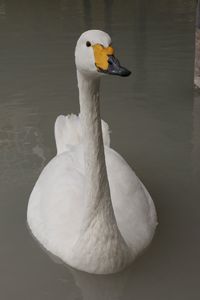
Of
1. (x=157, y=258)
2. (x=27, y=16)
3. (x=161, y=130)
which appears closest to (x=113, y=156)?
(x=157, y=258)

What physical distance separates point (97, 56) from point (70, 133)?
2023 millimetres

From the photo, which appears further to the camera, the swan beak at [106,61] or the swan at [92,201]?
the swan at [92,201]

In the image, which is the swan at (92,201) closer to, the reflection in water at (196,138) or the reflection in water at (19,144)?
the reflection in water at (19,144)

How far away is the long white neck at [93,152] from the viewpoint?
288 centimetres

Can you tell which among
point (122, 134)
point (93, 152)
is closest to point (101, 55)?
point (93, 152)

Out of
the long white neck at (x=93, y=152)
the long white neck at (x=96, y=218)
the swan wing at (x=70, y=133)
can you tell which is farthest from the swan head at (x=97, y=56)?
the swan wing at (x=70, y=133)

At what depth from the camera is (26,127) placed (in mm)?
5996

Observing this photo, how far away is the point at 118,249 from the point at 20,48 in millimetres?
6904

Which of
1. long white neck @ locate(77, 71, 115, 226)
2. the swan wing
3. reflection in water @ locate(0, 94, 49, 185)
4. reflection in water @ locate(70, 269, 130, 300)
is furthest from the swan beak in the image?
reflection in water @ locate(0, 94, 49, 185)

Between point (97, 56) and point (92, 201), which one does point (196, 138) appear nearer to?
point (92, 201)

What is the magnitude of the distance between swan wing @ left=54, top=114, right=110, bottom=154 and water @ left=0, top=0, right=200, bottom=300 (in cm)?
45

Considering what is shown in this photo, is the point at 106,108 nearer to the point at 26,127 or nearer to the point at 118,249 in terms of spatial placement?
the point at 26,127

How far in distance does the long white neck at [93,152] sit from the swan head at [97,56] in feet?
0.40

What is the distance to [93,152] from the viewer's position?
10.1 ft
